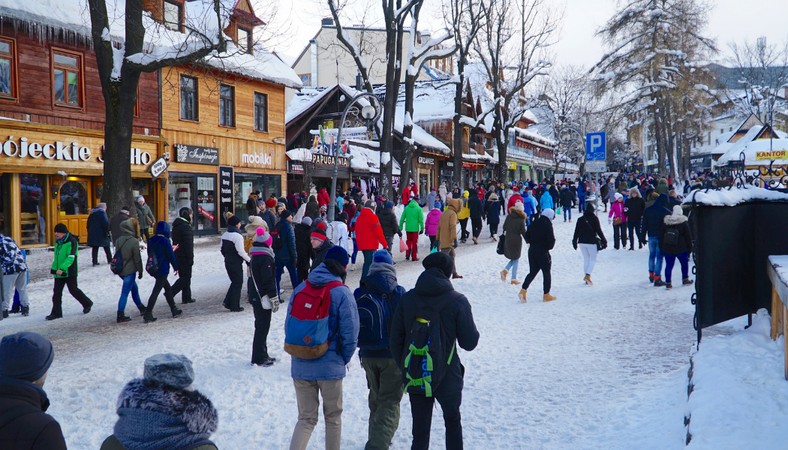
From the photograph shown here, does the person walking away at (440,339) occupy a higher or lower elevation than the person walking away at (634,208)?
lower

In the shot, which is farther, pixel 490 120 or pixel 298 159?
pixel 490 120

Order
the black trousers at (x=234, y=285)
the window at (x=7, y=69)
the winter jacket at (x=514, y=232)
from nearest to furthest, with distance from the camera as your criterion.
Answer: the black trousers at (x=234, y=285) → the winter jacket at (x=514, y=232) → the window at (x=7, y=69)

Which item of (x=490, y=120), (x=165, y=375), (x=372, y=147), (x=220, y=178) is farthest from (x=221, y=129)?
(x=490, y=120)

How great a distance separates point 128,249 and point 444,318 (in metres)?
7.21

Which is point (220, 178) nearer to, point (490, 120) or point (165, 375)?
point (165, 375)

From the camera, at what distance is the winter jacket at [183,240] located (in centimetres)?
1045

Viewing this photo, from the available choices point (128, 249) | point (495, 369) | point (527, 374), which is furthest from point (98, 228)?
point (527, 374)

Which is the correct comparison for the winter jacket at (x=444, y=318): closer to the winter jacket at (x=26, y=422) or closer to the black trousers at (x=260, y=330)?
the winter jacket at (x=26, y=422)

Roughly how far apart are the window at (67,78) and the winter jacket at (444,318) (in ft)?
58.5

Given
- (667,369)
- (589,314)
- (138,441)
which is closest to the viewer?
(138,441)

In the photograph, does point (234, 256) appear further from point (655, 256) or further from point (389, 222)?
point (655, 256)

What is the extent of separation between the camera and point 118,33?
19.4 m

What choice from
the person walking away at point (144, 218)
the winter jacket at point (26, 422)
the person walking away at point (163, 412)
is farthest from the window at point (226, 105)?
the person walking away at point (163, 412)

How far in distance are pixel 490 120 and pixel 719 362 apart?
156 feet
